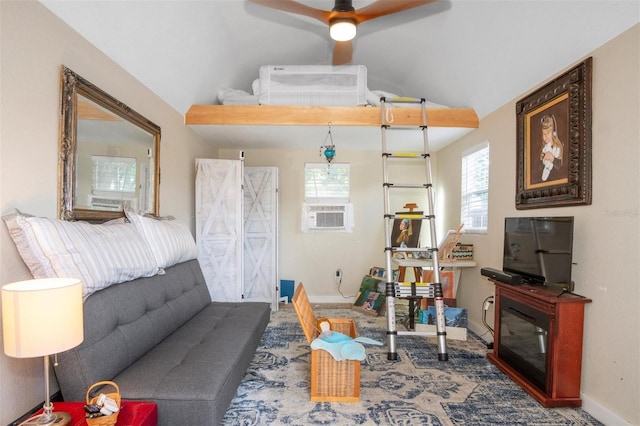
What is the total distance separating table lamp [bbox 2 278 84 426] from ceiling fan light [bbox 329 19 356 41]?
2.13 m

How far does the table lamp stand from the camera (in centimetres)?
120

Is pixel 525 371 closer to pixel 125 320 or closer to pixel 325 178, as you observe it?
pixel 125 320

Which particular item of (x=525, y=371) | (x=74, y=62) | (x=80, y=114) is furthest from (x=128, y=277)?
(x=525, y=371)

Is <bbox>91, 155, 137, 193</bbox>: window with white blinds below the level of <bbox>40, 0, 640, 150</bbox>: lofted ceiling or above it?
below

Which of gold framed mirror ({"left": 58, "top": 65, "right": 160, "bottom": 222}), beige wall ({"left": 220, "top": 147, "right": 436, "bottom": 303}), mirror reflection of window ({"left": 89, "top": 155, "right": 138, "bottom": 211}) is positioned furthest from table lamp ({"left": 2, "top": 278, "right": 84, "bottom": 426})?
beige wall ({"left": 220, "top": 147, "right": 436, "bottom": 303})

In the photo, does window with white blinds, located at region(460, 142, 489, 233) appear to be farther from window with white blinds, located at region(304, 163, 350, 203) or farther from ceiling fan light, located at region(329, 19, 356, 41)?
ceiling fan light, located at region(329, 19, 356, 41)

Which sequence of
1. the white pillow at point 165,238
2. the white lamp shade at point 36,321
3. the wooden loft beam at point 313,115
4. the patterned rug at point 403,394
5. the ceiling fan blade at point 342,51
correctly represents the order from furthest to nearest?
the wooden loft beam at point 313,115 → the ceiling fan blade at point 342,51 → the white pillow at point 165,238 → the patterned rug at point 403,394 → the white lamp shade at point 36,321

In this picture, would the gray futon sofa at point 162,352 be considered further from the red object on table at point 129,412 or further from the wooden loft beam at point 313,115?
the wooden loft beam at point 313,115

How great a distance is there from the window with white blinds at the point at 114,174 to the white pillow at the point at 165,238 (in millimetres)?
204

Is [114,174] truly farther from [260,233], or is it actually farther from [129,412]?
[260,233]

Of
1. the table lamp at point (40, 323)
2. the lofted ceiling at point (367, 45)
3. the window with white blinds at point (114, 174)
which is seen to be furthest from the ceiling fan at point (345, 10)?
the table lamp at point (40, 323)

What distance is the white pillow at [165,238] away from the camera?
238 centimetres

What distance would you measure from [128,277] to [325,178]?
322 cm

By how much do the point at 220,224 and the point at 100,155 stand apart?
5.61ft
